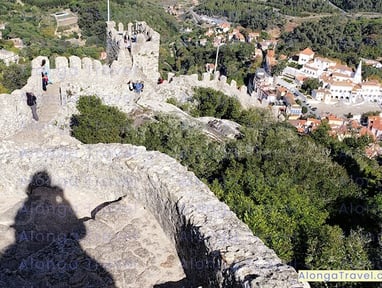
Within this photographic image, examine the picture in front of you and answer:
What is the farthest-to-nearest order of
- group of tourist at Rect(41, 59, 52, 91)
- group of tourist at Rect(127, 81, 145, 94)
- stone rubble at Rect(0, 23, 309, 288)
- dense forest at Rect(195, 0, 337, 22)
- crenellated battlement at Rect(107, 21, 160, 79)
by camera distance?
1. dense forest at Rect(195, 0, 337, 22)
2. crenellated battlement at Rect(107, 21, 160, 79)
3. group of tourist at Rect(127, 81, 145, 94)
4. group of tourist at Rect(41, 59, 52, 91)
5. stone rubble at Rect(0, 23, 309, 288)

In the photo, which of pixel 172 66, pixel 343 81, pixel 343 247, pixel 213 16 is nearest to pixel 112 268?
pixel 343 247

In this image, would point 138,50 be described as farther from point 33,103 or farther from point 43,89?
point 33,103

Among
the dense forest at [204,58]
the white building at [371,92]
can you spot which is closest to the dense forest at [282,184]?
the dense forest at [204,58]

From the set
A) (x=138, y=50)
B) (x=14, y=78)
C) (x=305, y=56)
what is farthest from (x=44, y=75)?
(x=305, y=56)

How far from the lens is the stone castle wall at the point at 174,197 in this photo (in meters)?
4.16

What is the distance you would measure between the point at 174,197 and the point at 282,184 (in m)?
3.83

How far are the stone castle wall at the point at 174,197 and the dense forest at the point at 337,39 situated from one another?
76.6 m

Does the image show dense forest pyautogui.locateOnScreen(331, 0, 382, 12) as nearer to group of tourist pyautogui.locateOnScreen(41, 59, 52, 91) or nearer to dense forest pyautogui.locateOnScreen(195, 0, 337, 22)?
dense forest pyautogui.locateOnScreen(195, 0, 337, 22)

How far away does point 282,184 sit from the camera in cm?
865

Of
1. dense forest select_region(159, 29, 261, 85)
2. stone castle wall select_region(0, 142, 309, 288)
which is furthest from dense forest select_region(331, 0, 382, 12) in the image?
stone castle wall select_region(0, 142, 309, 288)

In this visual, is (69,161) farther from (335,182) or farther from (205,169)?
(335,182)

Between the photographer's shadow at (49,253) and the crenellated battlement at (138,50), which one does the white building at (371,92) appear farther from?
the photographer's shadow at (49,253)

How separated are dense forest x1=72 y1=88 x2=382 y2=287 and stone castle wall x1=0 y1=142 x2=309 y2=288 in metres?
1.83

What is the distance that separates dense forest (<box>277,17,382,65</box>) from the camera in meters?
79.6
